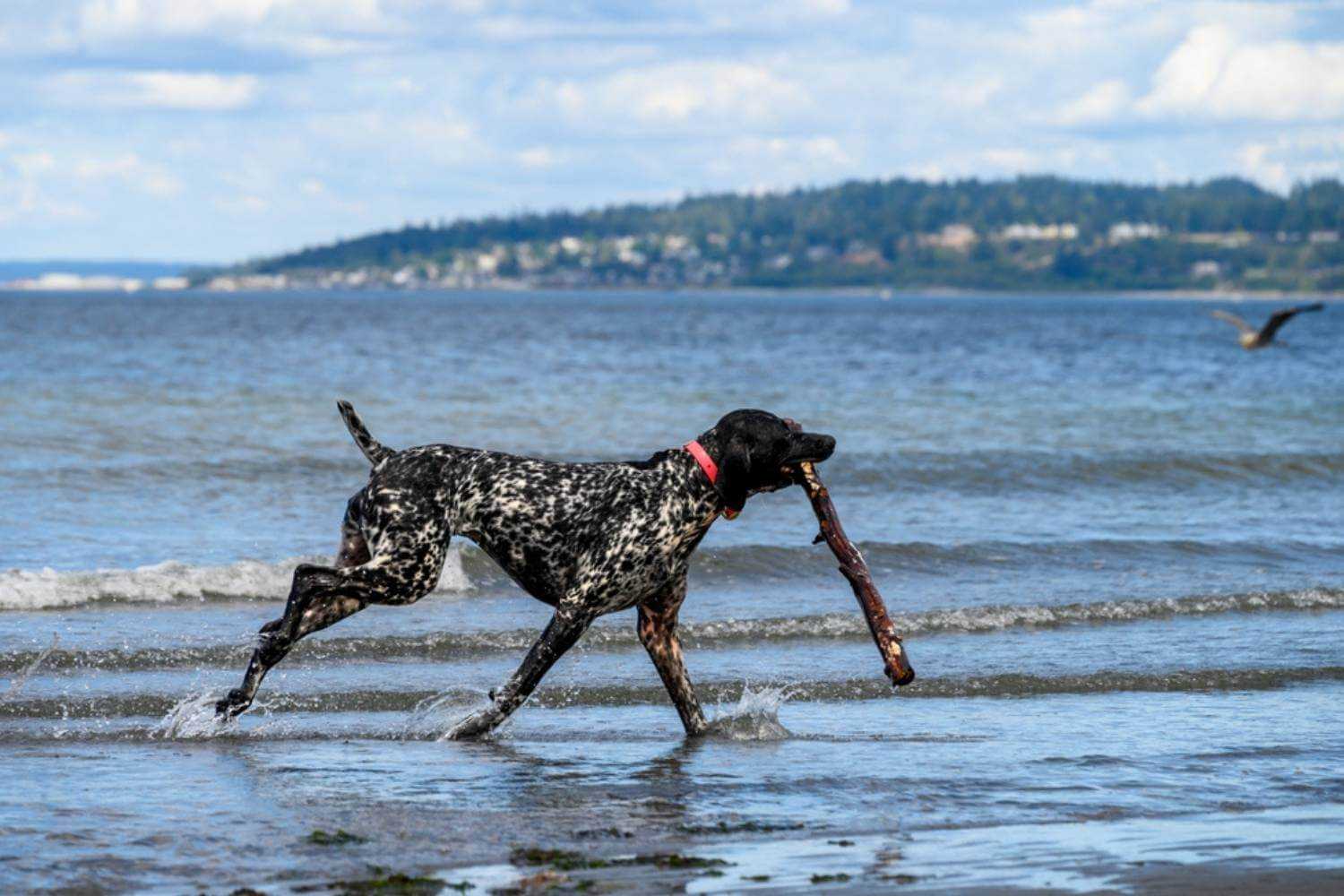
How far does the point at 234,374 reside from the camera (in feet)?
137

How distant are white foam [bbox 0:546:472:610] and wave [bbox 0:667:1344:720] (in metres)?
3.22

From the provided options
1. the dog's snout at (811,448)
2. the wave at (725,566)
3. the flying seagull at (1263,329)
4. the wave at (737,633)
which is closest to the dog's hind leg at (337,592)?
the dog's snout at (811,448)

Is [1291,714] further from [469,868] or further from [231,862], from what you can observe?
[231,862]

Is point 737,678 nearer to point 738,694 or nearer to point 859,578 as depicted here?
point 738,694

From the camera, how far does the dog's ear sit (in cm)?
827

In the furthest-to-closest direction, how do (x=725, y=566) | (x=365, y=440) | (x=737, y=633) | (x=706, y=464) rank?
(x=725, y=566) < (x=737, y=633) < (x=365, y=440) < (x=706, y=464)

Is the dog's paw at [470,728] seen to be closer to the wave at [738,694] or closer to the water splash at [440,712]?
the water splash at [440,712]

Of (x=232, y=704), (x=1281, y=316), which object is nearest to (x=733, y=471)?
(x=232, y=704)

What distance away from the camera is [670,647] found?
28.8 ft

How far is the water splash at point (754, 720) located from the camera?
350 inches

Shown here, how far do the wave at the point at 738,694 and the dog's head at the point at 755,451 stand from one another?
4.77ft

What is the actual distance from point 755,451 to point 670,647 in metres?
1.20

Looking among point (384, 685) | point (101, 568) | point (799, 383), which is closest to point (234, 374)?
point (799, 383)

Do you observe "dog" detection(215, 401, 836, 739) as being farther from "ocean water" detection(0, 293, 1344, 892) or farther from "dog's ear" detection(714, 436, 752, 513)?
"ocean water" detection(0, 293, 1344, 892)
